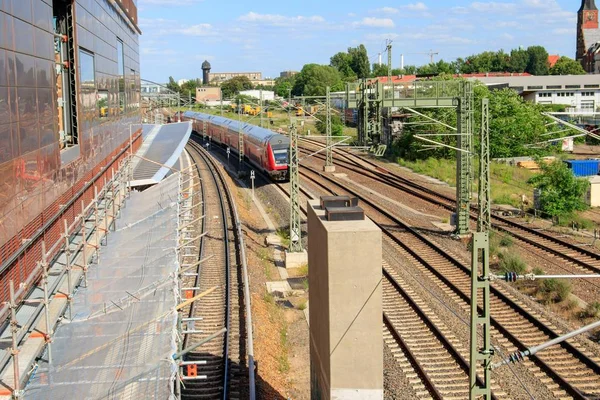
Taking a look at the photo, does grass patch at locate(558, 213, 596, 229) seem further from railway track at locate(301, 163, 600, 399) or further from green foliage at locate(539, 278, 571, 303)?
green foliage at locate(539, 278, 571, 303)

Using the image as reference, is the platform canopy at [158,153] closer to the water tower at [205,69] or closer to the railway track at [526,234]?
the railway track at [526,234]

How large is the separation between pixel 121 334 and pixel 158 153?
67.8 feet

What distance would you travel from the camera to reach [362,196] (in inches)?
1267

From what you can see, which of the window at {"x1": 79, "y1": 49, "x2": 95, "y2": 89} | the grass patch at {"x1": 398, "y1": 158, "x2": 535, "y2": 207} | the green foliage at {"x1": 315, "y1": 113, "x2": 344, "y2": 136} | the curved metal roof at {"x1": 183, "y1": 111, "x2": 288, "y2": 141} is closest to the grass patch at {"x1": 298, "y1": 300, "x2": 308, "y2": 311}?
the window at {"x1": 79, "y1": 49, "x2": 95, "y2": 89}

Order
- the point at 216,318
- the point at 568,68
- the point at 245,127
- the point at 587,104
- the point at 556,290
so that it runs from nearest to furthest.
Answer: the point at 216,318
the point at 556,290
the point at 245,127
the point at 587,104
the point at 568,68

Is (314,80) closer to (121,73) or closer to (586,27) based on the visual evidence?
(586,27)

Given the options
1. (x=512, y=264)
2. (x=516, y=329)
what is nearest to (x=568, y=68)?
(x=512, y=264)

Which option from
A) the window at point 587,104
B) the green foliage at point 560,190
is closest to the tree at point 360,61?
the window at point 587,104

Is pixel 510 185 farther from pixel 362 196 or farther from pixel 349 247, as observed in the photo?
pixel 349 247

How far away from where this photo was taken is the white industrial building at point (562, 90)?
267ft

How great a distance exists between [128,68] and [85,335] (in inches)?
822

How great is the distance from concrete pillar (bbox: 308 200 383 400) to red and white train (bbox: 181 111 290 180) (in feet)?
85.9

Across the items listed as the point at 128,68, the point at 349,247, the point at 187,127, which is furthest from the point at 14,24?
the point at 187,127

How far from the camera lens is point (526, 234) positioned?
24.8 meters
